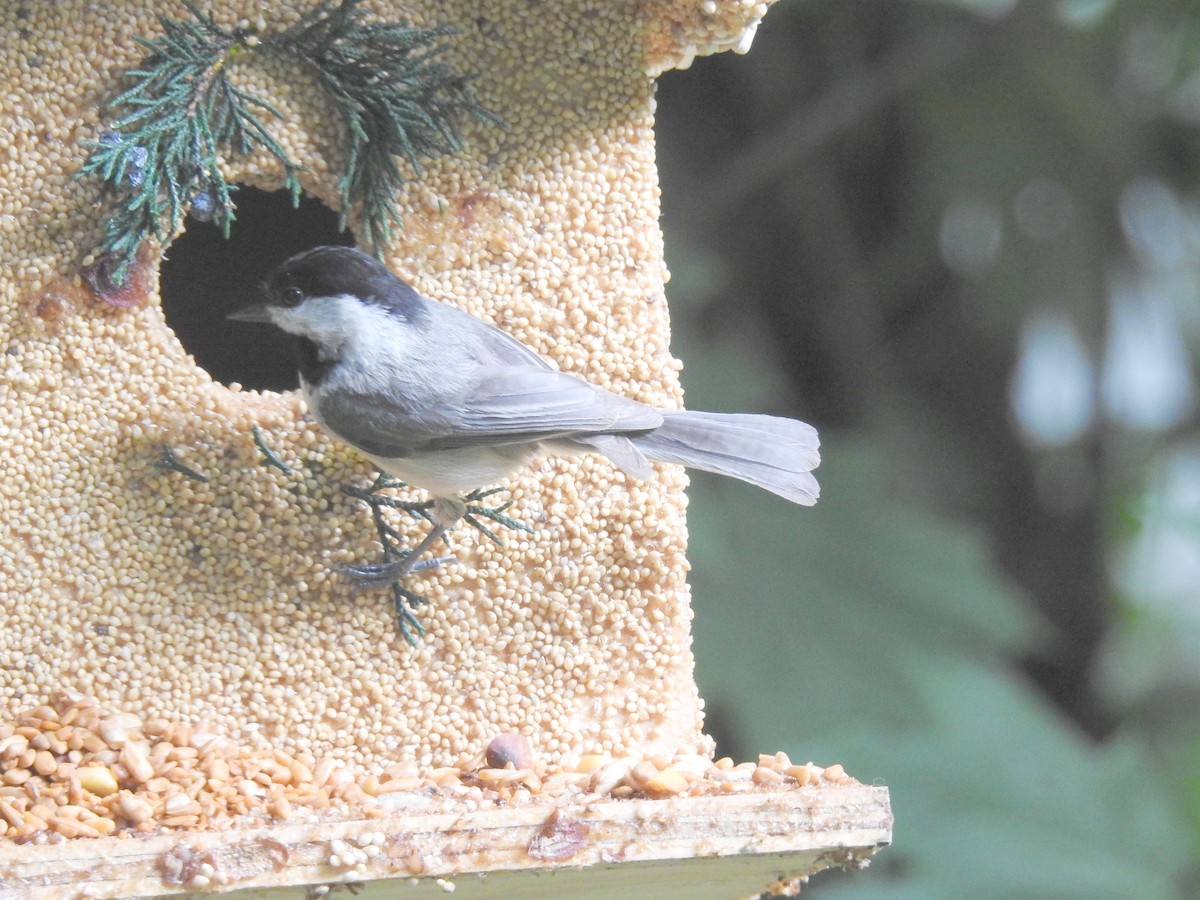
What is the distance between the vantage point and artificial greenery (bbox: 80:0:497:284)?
1942mm

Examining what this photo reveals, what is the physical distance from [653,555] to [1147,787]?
76.1 inches

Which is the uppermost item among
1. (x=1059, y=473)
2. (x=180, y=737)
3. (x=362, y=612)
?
(x=1059, y=473)

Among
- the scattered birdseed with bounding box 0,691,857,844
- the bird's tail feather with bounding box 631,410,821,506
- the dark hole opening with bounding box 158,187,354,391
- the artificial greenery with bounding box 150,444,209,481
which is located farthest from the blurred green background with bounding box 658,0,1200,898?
the artificial greenery with bounding box 150,444,209,481

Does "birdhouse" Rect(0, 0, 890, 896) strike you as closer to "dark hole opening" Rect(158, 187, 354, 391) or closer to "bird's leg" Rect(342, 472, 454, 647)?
"bird's leg" Rect(342, 472, 454, 647)

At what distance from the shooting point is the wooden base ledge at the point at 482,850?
5.07ft

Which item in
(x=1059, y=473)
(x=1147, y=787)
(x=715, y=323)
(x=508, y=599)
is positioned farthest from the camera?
(x=1059, y=473)

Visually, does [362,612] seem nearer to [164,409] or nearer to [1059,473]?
[164,409]

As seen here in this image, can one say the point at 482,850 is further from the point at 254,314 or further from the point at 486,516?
the point at 254,314

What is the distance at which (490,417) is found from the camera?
6.43ft

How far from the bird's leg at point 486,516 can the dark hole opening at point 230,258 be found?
0.52m

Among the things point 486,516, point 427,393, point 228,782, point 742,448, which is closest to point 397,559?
point 486,516

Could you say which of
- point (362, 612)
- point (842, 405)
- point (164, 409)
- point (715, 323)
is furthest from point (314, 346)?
point (842, 405)

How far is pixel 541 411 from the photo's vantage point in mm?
1950

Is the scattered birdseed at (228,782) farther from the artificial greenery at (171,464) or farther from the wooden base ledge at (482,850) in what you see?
the artificial greenery at (171,464)
